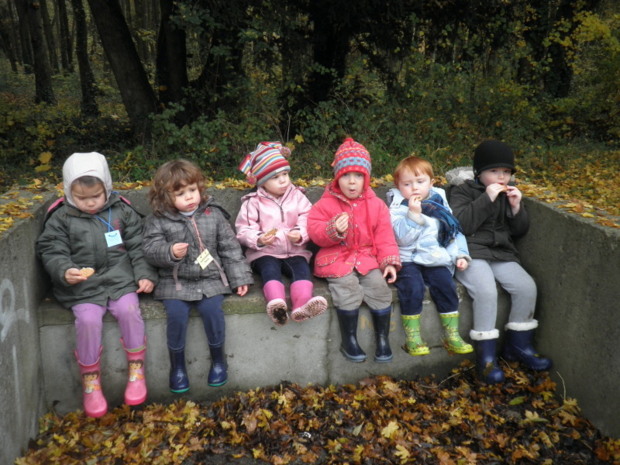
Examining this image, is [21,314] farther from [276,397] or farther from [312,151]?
[312,151]

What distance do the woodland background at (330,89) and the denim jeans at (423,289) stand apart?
3998mm

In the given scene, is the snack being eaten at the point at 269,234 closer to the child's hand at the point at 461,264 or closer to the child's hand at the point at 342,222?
the child's hand at the point at 342,222

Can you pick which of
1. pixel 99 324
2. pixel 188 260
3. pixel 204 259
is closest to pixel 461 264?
pixel 204 259

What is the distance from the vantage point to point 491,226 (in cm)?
388

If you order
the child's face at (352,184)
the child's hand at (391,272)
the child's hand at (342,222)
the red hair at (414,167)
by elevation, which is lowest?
the child's hand at (391,272)

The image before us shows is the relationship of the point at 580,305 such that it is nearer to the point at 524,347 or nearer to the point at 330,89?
the point at 524,347

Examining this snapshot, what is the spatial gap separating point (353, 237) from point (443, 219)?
0.74 metres

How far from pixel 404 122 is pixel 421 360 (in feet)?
22.0

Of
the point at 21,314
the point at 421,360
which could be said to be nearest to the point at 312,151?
the point at 421,360

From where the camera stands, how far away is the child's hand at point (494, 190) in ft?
12.3

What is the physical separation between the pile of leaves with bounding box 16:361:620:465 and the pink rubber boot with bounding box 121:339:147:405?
0.60 ft

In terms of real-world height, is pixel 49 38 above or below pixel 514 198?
above

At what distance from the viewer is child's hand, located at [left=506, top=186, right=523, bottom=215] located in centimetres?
376

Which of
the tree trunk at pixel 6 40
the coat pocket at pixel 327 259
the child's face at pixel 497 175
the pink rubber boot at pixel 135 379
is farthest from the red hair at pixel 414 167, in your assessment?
the tree trunk at pixel 6 40
